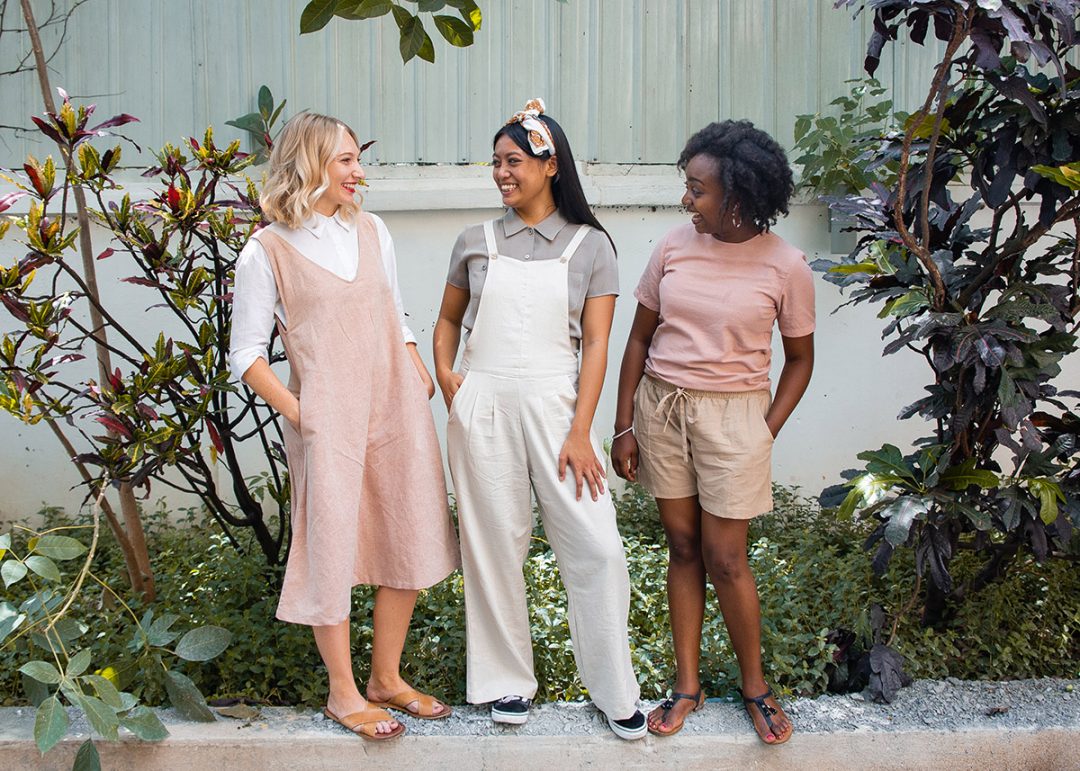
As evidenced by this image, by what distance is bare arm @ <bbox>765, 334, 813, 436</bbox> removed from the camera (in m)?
3.20

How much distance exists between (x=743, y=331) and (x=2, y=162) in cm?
352

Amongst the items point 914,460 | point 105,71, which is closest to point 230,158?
point 105,71

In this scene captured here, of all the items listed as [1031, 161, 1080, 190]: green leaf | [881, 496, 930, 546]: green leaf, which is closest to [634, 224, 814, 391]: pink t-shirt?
[881, 496, 930, 546]: green leaf

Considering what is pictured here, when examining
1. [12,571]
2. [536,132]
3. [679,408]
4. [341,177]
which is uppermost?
[536,132]

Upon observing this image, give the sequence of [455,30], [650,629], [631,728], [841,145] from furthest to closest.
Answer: [841,145], [650,629], [631,728], [455,30]

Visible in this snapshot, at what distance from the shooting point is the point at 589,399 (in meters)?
3.14

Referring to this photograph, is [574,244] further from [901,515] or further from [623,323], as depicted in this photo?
[623,323]

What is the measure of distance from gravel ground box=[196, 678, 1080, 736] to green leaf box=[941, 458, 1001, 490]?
65cm

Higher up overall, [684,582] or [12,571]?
[12,571]

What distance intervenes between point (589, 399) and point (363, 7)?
1.22 meters

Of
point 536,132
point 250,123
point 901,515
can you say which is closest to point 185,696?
point 536,132

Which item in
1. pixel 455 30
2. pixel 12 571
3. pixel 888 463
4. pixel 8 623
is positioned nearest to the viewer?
pixel 455 30

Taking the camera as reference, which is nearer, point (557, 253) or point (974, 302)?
point (557, 253)

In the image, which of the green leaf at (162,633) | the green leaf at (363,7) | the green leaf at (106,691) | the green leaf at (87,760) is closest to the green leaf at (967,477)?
the green leaf at (363,7)
